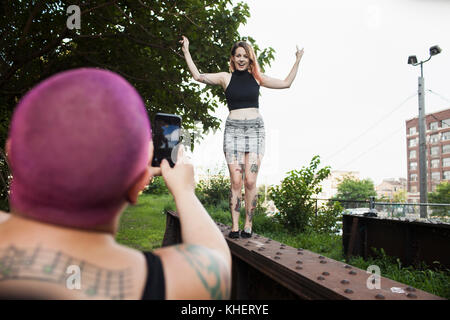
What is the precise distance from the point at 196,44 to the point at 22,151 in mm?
5906

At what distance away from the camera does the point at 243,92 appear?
11.1 ft

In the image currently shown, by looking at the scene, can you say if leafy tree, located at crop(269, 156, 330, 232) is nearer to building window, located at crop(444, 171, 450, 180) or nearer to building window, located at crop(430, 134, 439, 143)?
building window, located at crop(444, 171, 450, 180)

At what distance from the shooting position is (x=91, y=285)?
728 mm

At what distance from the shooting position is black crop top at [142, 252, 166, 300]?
2.55 ft

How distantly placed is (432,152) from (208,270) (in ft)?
377

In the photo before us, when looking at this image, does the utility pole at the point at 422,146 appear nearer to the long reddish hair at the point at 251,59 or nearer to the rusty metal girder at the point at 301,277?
the long reddish hair at the point at 251,59

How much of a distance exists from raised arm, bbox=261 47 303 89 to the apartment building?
97.9 metres

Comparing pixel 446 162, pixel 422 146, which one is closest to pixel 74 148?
pixel 422 146

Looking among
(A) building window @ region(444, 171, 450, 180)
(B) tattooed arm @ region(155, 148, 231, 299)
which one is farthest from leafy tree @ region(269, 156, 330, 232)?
(A) building window @ region(444, 171, 450, 180)

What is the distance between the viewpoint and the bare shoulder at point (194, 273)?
2.63 ft

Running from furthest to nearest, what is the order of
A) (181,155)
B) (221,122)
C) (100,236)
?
1. (221,122)
2. (181,155)
3. (100,236)

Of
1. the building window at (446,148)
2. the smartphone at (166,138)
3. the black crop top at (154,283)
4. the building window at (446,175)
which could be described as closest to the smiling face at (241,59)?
the smartphone at (166,138)
